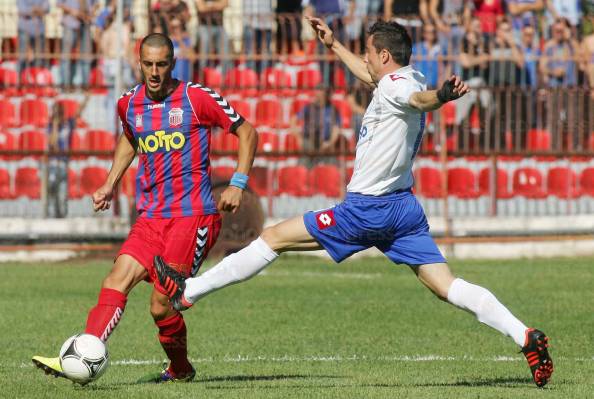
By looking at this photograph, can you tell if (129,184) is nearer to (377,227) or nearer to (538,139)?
(538,139)

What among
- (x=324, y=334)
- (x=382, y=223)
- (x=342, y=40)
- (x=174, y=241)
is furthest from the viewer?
(x=342, y=40)

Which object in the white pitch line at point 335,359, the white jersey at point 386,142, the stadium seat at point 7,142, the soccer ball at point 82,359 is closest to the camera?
the soccer ball at point 82,359

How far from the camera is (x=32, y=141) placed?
19.6m

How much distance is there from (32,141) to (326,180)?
4.03 meters

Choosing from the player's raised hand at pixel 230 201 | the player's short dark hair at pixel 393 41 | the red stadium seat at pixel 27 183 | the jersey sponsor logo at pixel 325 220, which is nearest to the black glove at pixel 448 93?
the player's short dark hair at pixel 393 41

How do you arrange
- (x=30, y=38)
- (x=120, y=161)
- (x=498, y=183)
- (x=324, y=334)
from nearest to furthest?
(x=120, y=161) < (x=324, y=334) < (x=498, y=183) < (x=30, y=38)

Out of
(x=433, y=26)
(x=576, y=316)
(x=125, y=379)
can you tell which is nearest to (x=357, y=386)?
(x=125, y=379)

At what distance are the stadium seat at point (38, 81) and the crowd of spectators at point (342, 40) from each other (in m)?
0.11

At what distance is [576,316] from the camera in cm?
1267

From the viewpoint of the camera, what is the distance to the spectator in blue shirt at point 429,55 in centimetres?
2003

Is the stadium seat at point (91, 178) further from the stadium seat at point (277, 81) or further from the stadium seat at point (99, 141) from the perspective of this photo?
the stadium seat at point (277, 81)

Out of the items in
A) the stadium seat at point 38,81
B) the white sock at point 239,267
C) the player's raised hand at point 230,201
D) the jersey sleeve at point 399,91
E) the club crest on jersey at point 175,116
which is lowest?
the stadium seat at point 38,81

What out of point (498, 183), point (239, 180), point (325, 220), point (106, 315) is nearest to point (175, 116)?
point (239, 180)

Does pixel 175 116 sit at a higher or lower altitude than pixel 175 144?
higher
